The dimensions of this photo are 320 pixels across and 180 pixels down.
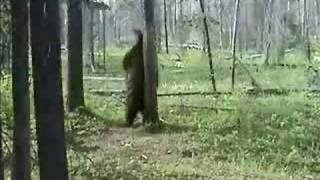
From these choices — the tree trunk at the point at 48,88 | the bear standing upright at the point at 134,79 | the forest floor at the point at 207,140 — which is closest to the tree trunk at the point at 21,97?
the tree trunk at the point at 48,88

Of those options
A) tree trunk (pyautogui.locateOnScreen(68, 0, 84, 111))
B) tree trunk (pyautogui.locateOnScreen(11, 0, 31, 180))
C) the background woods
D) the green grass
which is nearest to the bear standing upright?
the background woods

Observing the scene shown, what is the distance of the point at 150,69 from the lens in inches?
611

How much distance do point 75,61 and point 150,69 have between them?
300cm

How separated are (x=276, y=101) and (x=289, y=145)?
5.55 metres

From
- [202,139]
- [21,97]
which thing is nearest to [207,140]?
[202,139]

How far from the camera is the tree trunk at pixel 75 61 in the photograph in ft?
57.2

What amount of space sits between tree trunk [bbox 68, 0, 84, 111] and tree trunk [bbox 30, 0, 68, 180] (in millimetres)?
9401

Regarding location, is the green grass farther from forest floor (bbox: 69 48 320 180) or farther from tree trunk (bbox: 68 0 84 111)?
tree trunk (bbox: 68 0 84 111)

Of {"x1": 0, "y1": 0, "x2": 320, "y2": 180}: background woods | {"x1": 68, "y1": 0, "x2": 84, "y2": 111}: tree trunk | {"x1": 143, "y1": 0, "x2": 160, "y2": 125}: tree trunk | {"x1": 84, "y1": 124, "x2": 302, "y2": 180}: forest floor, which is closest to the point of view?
{"x1": 0, "y1": 0, "x2": 320, "y2": 180}: background woods

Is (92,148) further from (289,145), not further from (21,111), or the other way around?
(21,111)

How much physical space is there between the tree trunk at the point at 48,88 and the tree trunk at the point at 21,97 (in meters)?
0.49

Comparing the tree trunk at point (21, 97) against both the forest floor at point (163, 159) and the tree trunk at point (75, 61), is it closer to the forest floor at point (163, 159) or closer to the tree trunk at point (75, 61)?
the forest floor at point (163, 159)

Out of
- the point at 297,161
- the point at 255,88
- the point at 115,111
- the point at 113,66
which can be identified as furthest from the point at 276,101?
the point at 113,66

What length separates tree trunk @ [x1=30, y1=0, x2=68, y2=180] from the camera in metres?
7.69
